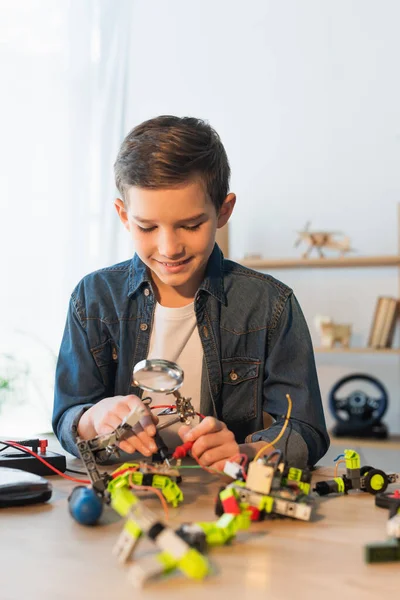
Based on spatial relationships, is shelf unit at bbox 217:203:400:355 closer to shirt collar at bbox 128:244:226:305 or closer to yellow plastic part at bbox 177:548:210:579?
shirt collar at bbox 128:244:226:305

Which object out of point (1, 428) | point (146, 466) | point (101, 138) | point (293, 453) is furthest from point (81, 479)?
point (101, 138)

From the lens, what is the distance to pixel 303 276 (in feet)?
11.7

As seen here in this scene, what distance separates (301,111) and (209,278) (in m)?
2.47

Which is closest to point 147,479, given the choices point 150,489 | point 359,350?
point 150,489

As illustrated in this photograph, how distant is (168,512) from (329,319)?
253 centimetres

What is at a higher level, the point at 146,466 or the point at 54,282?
the point at 146,466

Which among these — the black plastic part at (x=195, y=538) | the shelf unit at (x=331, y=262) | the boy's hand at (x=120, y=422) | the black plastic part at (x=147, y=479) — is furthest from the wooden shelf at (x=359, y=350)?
the black plastic part at (x=195, y=538)

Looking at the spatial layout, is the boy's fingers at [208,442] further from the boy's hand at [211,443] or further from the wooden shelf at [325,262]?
the wooden shelf at [325,262]

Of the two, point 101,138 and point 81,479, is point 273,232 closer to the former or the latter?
point 101,138

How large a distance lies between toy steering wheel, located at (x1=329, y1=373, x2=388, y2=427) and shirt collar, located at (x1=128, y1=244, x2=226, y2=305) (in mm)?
2004

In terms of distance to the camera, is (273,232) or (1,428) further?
(273,232)

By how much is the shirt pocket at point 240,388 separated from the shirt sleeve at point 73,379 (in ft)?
0.76

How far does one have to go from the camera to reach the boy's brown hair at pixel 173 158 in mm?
1151

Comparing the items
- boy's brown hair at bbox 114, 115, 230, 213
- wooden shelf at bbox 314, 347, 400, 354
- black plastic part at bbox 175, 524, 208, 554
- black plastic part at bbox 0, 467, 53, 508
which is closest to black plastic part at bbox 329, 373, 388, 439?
wooden shelf at bbox 314, 347, 400, 354
